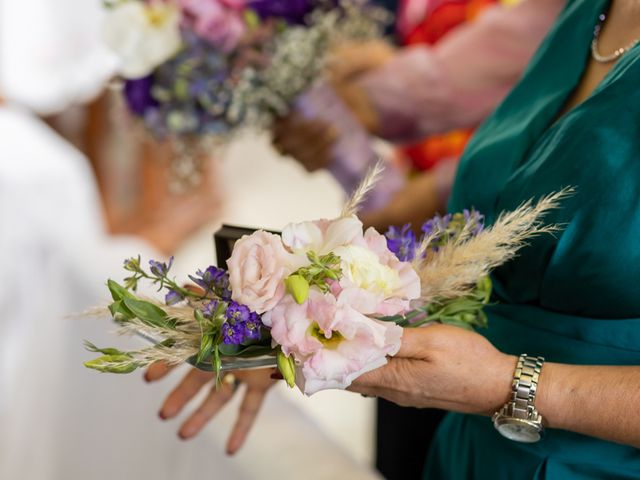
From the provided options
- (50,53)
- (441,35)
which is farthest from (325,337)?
(50,53)

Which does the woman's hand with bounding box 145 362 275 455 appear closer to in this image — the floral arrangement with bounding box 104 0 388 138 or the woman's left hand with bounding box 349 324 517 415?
the woman's left hand with bounding box 349 324 517 415

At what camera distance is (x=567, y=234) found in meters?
0.78

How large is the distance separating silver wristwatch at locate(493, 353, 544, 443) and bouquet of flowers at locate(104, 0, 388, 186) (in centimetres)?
72

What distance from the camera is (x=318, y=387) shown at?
0.60 meters

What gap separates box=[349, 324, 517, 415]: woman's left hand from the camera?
69 centimetres

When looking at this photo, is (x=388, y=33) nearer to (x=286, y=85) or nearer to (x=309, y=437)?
(x=286, y=85)

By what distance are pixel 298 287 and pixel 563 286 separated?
35 centimetres

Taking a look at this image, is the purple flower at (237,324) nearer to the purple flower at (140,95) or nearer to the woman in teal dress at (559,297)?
the woman in teal dress at (559,297)

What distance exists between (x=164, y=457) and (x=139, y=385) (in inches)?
6.4

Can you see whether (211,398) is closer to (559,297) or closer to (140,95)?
(559,297)

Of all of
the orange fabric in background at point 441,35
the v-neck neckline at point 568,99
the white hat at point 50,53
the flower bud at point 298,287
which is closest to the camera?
the flower bud at point 298,287

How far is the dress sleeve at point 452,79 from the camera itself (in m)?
1.35

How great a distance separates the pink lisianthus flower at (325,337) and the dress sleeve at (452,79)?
0.86m

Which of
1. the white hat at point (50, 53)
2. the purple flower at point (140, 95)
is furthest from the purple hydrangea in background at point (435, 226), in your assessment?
the white hat at point (50, 53)
